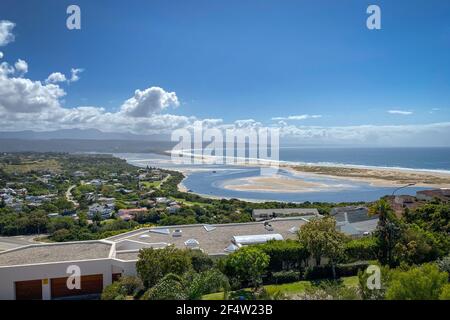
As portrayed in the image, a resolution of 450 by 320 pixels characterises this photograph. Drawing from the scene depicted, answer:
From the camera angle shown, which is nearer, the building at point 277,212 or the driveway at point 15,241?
the driveway at point 15,241

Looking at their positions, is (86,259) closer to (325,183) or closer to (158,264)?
(158,264)

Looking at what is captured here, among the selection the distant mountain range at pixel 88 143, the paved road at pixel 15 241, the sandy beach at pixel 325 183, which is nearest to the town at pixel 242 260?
the paved road at pixel 15 241

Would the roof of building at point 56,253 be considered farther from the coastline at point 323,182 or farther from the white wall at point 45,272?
the coastline at point 323,182

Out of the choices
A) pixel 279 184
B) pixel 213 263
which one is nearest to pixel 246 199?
pixel 279 184

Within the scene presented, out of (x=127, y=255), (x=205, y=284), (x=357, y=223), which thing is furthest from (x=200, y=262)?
(x=357, y=223)

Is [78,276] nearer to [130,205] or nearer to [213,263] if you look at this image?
[213,263]

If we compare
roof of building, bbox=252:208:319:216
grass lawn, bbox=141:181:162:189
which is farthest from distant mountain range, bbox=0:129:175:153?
roof of building, bbox=252:208:319:216
